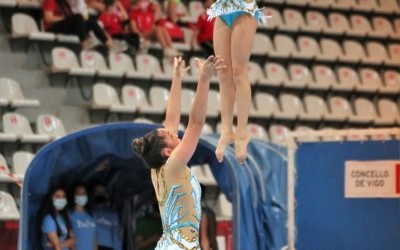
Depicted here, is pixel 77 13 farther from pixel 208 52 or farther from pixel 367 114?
pixel 367 114

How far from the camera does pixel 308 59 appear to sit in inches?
546

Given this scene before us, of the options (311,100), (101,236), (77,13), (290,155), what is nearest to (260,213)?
(290,155)

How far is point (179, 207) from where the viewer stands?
516cm

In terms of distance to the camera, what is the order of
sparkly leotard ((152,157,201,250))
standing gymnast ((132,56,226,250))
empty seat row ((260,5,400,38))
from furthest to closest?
empty seat row ((260,5,400,38)), sparkly leotard ((152,157,201,250)), standing gymnast ((132,56,226,250))

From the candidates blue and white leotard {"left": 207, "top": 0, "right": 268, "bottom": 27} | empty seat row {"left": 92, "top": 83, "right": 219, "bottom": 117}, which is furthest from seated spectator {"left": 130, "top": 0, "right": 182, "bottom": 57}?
blue and white leotard {"left": 207, "top": 0, "right": 268, "bottom": 27}

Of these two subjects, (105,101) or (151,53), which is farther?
(151,53)

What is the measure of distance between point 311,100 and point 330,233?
5.30 m

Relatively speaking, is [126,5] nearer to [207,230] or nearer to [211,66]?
[207,230]

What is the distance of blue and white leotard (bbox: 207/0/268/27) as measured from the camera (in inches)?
194

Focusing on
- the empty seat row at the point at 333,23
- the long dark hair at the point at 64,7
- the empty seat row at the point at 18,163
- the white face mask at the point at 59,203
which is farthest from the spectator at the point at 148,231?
the empty seat row at the point at 333,23

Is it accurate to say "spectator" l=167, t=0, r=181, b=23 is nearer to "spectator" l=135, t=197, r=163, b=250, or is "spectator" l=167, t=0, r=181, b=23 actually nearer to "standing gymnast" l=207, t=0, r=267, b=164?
"spectator" l=135, t=197, r=163, b=250

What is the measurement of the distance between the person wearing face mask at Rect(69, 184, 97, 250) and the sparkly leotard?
13.2 feet

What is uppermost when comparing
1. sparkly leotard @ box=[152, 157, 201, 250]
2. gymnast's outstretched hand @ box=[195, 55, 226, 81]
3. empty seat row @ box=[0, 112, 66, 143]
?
empty seat row @ box=[0, 112, 66, 143]

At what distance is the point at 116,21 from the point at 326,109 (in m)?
3.54
